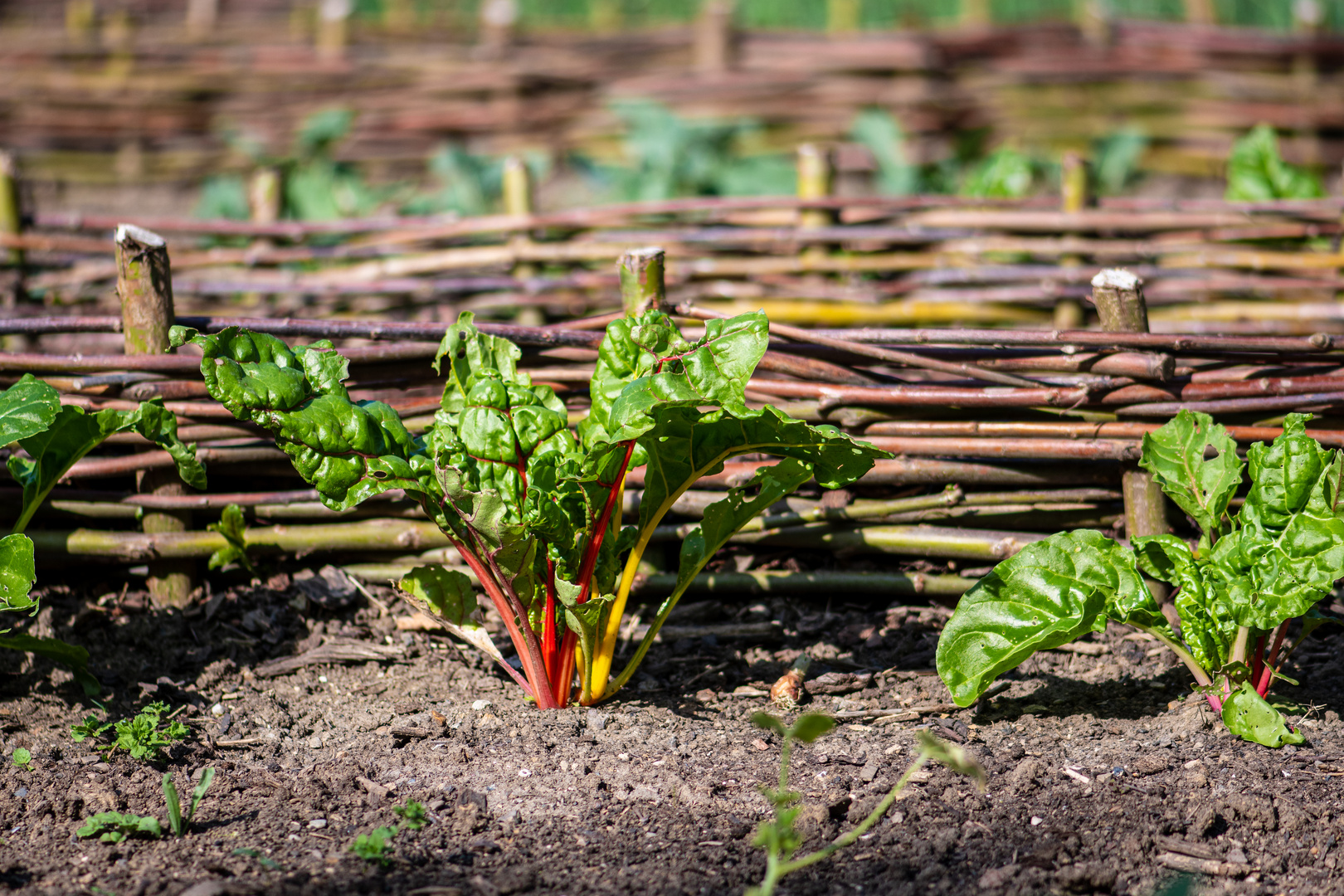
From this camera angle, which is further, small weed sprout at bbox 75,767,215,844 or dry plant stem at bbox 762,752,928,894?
small weed sprout at bbox 75,767,215,844

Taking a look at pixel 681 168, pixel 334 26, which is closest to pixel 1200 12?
pixel 681 168

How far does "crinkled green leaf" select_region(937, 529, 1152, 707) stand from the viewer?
177cm

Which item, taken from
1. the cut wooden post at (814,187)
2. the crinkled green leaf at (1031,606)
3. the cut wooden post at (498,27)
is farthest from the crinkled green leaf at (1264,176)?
the cut wooden post at (498,27)

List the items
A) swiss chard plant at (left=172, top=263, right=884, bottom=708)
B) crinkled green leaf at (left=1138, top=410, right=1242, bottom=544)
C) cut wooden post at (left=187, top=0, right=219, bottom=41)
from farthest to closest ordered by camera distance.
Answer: cut wooden post at (left=187, top=0, right=219, bottom=41), crinkled green leaf at (left=1138, top=410, right=1242, bottom=544), swiss chard plant at (left=172, top=263, right=884, bottom=708)

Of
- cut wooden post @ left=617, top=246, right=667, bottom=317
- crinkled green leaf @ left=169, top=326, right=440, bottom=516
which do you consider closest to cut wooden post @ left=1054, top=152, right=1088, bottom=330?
cut wooden post @ left=617, top=246, right=667, bottom=317

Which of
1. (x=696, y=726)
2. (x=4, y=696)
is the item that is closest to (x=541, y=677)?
(x=696, y=726)

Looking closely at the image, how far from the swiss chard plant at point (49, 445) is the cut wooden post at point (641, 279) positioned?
0.89 metres

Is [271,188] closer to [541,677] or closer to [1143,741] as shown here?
[541,677]

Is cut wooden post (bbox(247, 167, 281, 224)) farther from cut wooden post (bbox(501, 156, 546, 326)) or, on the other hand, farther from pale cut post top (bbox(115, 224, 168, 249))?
pale cut post top (bbox(115, 224, 168, 249))

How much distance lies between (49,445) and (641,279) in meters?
1.15

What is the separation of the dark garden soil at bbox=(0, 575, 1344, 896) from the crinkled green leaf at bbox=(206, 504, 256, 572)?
4.0 inches

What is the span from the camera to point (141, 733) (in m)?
1.87

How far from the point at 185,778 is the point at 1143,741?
1.61 meters

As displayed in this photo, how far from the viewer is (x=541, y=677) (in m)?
1.96
